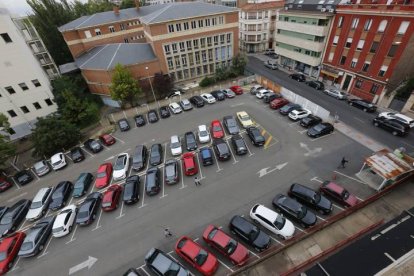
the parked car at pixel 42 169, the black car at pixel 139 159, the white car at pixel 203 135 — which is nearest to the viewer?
the black car at pixel 139 159

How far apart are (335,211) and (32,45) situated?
58712mm

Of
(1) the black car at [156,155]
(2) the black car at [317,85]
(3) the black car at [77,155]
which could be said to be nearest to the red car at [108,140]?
(3) the black car at [77,155]

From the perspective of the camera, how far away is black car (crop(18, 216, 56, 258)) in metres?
17.8

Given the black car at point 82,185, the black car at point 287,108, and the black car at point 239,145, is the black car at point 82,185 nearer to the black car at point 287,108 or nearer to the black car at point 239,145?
the black car at point 239,145

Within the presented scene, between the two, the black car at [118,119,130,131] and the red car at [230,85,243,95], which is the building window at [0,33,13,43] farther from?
the red car at [230,85,243,95]

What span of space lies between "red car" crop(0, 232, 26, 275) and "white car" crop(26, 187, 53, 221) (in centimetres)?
207

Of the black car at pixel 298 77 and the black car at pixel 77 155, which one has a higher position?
the black car at pixel 298 77

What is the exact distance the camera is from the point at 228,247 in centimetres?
1564

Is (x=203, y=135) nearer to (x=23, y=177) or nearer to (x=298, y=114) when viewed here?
(x=298, y=114)

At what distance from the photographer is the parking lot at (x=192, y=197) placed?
1748 cm

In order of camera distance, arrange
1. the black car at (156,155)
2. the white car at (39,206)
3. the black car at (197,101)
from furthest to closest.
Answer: the black car at (197,101), the black car at (156,155), the white car at (39,206)

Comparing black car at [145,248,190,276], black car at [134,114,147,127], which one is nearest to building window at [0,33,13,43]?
black car at [134,114,147,127]

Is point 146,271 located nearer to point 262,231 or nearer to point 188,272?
point 188,272

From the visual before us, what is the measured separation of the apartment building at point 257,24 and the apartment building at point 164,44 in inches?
620
